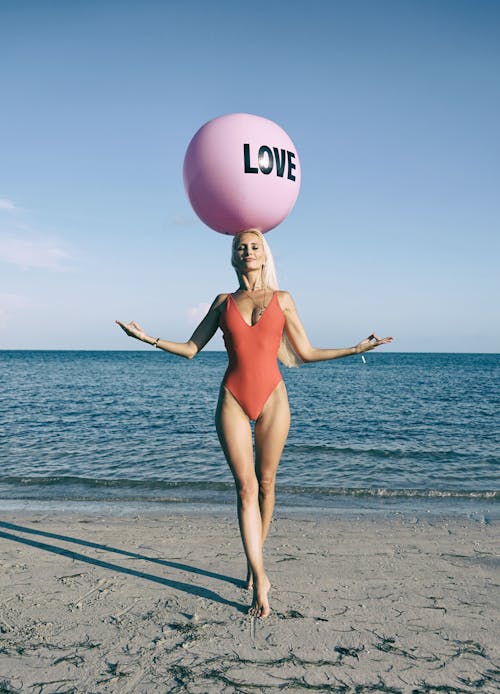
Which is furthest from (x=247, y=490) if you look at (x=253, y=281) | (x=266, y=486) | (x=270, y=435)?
(x=253, y=281)

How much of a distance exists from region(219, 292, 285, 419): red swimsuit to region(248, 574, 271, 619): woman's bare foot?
116cm

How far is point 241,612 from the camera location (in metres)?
3.61

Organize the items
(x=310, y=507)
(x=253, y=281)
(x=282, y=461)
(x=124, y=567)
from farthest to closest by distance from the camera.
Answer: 1. (x=282, y=461)
2. (x=310, y=507)
3. (x=124, y=567)
4. (x=253, y=281)

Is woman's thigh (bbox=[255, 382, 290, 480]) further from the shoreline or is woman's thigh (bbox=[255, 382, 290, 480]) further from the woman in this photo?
the shoreline

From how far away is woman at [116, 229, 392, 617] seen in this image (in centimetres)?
356

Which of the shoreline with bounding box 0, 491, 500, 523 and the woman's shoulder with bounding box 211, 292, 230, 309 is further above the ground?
the woman's shoulder with bounding box 211, 292, 230, 309

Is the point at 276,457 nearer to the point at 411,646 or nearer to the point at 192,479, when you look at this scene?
the point at 411,646

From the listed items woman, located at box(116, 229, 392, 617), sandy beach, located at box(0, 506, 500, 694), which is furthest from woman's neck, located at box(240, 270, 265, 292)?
sandy beach, located at box(0, 506, 500, 694)

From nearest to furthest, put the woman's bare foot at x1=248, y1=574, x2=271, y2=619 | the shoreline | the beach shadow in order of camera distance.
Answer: the woman's bare foot at x1=248, y1=574, x2=271, y2=619 < the beach shadow < the shoreline

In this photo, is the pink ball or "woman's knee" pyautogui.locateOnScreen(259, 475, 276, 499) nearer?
the pink ball

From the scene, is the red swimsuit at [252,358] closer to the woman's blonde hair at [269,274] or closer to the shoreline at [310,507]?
the woman's blonde hair at [269,274]

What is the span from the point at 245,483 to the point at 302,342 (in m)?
1.10

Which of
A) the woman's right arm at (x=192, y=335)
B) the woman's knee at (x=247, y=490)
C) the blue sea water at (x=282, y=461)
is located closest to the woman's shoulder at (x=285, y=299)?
the woman's right arm at (x=192, y=335)

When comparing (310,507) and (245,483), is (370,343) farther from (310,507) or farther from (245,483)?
(310,507)
